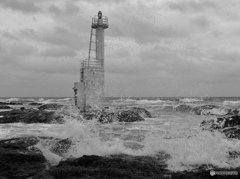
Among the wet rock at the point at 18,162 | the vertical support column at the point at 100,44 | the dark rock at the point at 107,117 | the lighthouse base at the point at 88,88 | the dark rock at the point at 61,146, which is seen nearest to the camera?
the wet rock at the point at 18,162

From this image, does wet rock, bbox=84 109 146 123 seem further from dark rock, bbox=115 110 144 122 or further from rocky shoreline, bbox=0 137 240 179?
rocky shoreline, bbox=0 137 240 179

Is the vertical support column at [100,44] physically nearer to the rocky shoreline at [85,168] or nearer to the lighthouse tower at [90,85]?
the lighthouse tower at [90,85]

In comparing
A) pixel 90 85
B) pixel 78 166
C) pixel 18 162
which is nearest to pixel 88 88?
pixel 90 85

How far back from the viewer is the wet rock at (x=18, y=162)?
525 cm

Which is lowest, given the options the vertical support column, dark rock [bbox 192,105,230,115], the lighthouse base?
dark rock [bbox 192,105,230,115]

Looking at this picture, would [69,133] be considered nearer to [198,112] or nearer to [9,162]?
[9,162]

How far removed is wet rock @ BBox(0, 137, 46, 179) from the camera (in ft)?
17.2

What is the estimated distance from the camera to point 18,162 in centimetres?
586

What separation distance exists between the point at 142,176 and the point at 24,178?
220cm

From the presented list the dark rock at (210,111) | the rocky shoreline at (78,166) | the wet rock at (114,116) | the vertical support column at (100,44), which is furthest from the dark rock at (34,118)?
the dark rock at (210,111)

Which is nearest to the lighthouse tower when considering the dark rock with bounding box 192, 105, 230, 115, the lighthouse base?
the lighthouse base

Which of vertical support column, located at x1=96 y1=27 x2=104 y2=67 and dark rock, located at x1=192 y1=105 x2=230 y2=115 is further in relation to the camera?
dark rock, located at x1=192 y1=105 x2=230 y2=115

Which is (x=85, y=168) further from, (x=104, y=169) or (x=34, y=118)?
(x=34, y=118)

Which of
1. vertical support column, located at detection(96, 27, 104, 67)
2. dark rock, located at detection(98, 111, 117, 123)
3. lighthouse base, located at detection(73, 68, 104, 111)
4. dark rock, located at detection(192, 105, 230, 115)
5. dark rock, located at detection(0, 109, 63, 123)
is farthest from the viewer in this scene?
dark rock, located at detection(192, 105, 230, 115)
